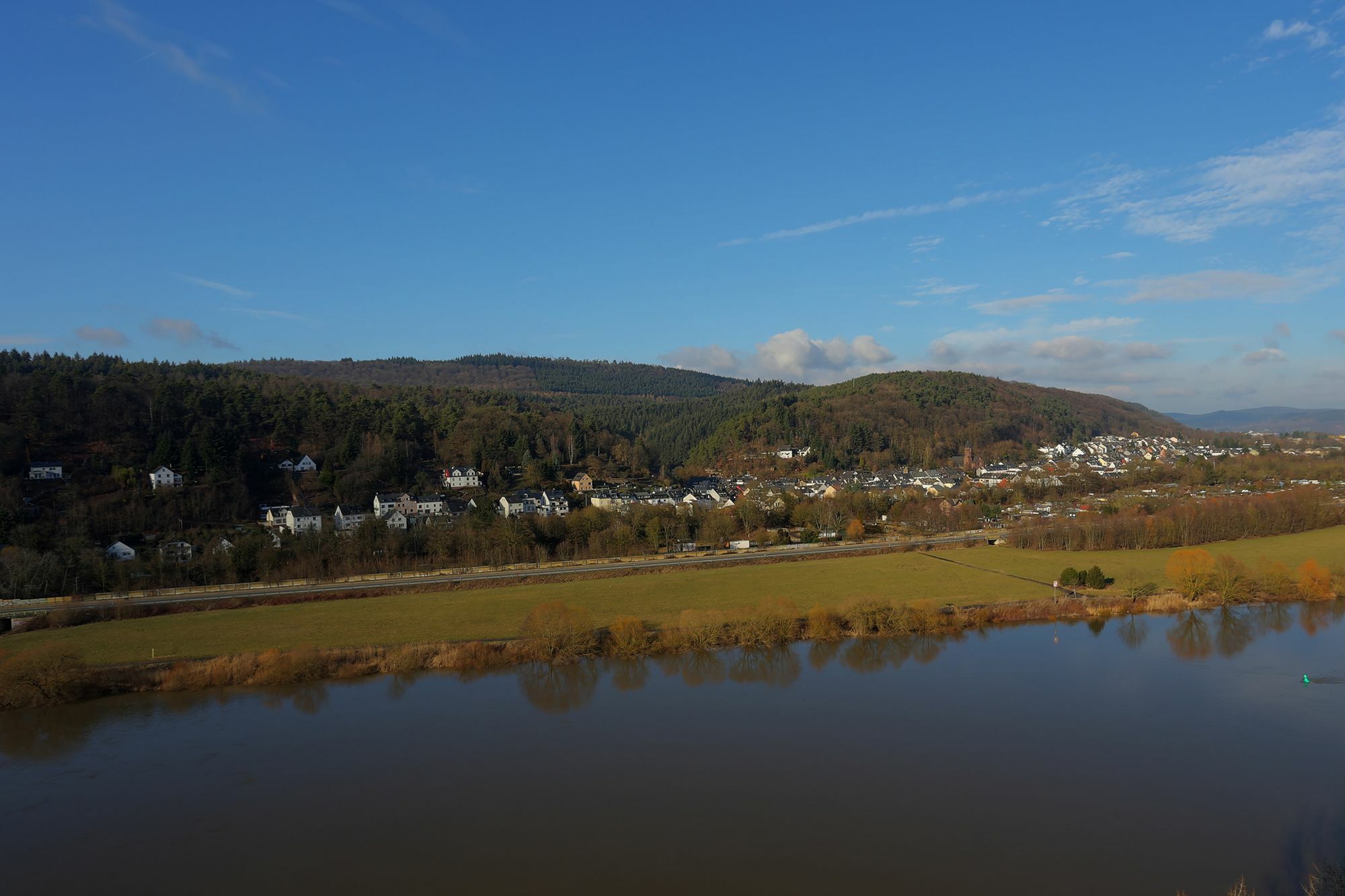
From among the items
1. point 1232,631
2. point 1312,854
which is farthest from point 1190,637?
point 1312,854

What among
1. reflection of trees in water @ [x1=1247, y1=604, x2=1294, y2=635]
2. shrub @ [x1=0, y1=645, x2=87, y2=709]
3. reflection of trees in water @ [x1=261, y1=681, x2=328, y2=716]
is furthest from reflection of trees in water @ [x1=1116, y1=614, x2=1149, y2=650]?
shrub @ [x1=0, y1=645, x2=87, y2=709]

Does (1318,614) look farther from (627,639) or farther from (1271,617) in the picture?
(627,639)

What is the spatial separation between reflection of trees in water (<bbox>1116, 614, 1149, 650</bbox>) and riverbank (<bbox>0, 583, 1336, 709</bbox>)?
0.68m

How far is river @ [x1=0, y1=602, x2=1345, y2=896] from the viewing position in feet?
39.0

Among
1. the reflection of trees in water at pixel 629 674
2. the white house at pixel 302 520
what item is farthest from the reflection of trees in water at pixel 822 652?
the white house at pixel 302 520

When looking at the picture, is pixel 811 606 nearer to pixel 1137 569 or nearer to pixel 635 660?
pixel 635 660

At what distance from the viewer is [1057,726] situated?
675 inches

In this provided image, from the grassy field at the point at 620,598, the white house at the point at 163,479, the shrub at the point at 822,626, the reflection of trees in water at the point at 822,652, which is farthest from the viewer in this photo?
the white house at the point at 163,479

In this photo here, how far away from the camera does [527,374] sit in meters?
162

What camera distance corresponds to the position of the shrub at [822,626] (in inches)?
958

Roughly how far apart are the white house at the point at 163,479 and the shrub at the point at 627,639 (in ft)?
108

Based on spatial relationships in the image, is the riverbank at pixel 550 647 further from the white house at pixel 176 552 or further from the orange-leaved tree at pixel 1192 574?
the white house at pixel 176 552

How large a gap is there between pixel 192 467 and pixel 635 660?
3613 centimetres

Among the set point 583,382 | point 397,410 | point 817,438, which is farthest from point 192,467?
point 583,382
